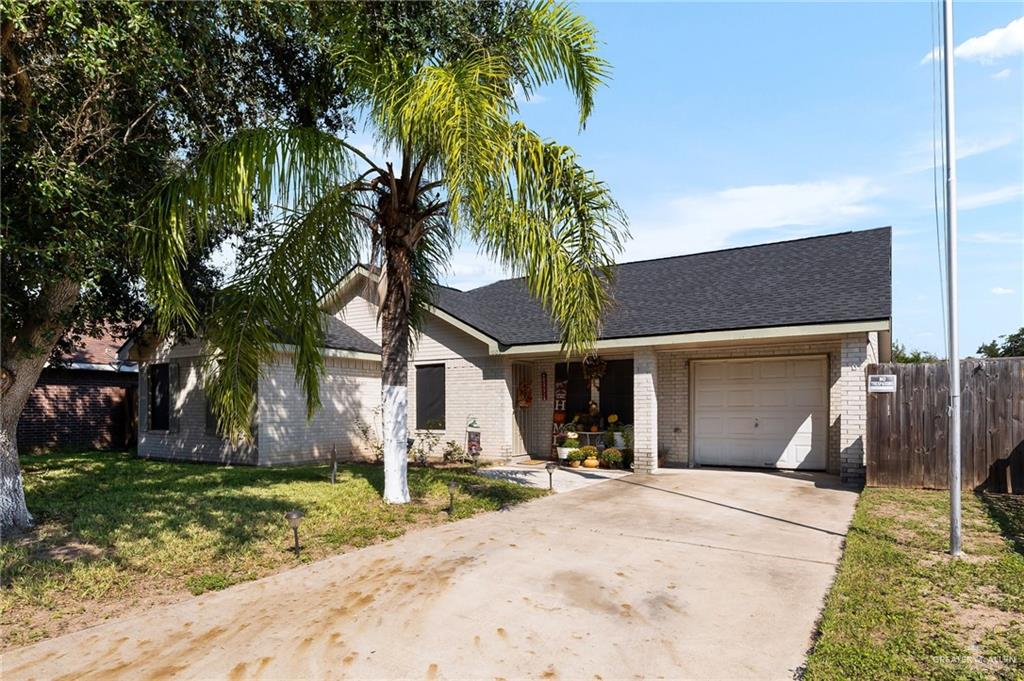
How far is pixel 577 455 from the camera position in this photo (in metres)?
14.4

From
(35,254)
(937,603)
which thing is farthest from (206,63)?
(937,603)

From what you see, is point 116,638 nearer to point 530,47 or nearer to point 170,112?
point 170,112

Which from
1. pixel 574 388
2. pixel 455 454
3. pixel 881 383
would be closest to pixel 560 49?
pixel 881 383

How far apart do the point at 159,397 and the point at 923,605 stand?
17.4m

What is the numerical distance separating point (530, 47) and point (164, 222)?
5.36 metres

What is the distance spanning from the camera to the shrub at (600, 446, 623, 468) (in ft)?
45.4

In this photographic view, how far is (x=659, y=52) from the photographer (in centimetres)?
982

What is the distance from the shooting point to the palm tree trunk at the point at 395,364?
29.7ft

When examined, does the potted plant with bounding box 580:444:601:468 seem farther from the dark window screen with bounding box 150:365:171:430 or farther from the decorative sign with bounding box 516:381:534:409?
the dark window screen with bounding box 150:365:171:430

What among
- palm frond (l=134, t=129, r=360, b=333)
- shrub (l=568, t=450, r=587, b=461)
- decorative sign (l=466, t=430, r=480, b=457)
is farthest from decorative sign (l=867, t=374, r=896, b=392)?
palm frond (l=134, t=129, r=360, b=333)

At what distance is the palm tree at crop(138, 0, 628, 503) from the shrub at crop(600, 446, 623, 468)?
602 cm

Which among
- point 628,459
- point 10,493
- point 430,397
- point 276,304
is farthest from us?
point 430,397

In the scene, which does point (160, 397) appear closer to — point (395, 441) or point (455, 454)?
point (455, 454)

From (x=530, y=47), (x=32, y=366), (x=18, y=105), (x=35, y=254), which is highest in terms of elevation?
(x=530, y=47)
